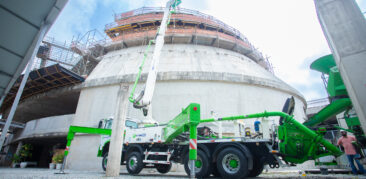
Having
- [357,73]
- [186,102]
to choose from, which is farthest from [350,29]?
[186,102]

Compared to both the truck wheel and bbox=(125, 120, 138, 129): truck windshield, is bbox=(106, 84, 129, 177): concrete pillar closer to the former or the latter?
bbox=(125, 120, 138, 129): truck windshield

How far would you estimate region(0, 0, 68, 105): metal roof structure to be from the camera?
257cm

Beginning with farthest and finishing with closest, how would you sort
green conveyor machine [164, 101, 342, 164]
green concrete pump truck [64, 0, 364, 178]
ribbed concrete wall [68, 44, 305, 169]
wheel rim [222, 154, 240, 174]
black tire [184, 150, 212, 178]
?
ribbed concrete wall [68, 44, 305, 169], black tire [184, 150, 212, 178], wheel rim [222, 154, 240, 174], green concrete pump truck [64, 0, 364, 178], green conveyor machine [164, 101, 342, 164]

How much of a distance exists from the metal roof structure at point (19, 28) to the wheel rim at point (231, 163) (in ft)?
21.1

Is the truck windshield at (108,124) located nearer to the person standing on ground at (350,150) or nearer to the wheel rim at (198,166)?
the wheel rim at (198,166)

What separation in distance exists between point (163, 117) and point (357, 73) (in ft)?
42.6

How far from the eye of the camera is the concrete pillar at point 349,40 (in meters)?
3.79

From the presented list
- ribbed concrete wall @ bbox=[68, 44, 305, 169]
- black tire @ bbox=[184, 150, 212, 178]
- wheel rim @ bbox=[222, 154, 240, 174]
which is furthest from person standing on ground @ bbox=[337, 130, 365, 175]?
ribbed concrete wall @ bbox=[68, 44, 305, 169]

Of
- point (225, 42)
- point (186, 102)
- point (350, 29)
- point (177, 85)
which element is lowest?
point (350, 29)

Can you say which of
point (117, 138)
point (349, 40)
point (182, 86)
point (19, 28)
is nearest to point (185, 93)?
point (182, 86)

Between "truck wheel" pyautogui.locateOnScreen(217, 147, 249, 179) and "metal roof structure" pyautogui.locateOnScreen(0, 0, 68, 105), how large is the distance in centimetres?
635

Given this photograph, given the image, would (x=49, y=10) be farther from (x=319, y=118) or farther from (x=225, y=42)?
(x=225, y=42)

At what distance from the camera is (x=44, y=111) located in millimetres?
25594

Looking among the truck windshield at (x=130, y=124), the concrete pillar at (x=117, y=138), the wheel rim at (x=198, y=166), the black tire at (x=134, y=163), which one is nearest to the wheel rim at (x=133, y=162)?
the black tire at (x=134, y=163)
